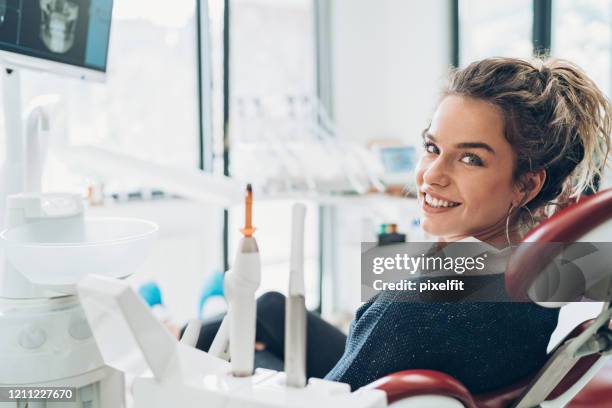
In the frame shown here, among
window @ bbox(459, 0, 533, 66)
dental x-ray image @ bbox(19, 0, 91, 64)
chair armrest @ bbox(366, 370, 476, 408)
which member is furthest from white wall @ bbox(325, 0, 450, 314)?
chair armrest @ bbox(366, 370, 476, 408)

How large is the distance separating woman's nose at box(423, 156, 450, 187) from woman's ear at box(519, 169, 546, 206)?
14 centimetres

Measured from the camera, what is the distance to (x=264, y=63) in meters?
3.17

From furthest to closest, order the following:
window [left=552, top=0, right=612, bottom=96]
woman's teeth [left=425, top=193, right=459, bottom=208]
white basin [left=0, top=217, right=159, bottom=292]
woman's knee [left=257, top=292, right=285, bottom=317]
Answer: window [left=552, top=0, right=612, bottom=96] → woman's knee [left=257, top=292, right=285, bottom=317] → woman's teeth [left=425, top=193, right=459, bottom=208] → white basin [left=0, top=217, right=159, bottom=292]

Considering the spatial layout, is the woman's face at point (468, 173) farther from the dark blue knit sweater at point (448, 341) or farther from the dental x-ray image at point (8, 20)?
the dental x-ray image at point (8, 20)

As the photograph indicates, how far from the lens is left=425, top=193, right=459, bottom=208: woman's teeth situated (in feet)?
3.35

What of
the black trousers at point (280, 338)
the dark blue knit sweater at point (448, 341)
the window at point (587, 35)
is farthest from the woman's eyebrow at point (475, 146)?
the window at point (587, 35)

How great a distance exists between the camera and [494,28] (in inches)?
117

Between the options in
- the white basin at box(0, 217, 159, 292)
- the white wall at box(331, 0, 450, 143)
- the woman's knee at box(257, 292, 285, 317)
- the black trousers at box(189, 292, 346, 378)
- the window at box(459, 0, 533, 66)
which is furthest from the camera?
the white wall at box(331, 0, 450, 143)

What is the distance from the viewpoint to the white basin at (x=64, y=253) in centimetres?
79

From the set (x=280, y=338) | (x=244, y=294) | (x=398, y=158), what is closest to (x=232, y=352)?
(x=244, y=294)

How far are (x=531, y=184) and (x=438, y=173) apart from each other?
0.56 ft

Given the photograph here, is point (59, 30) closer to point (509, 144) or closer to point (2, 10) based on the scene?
point (2, 10)

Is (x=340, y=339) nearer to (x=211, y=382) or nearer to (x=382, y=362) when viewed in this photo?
(x=382, y=362)

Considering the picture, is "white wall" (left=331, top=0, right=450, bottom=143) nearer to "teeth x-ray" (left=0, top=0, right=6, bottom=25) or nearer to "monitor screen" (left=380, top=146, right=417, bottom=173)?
"monitor screen" (left=380, top=146, right=417, bottom=173)
